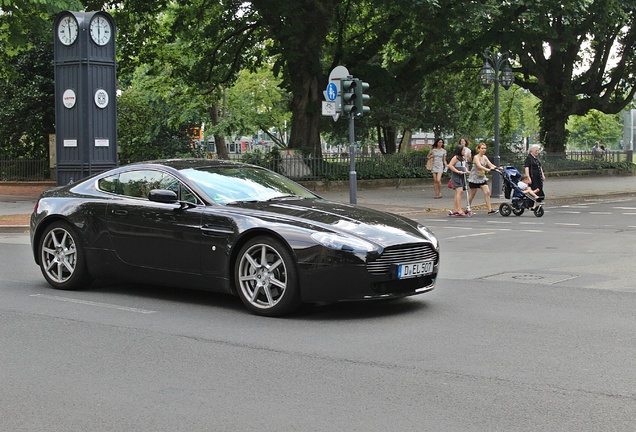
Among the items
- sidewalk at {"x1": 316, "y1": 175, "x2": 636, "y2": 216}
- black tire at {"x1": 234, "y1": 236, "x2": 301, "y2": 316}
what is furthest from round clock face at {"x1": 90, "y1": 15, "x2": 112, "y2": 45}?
black tire at {"x1": 234, "y1": 236, "x2": 301, "y2": 316}

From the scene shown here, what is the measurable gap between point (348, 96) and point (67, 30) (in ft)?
20.9

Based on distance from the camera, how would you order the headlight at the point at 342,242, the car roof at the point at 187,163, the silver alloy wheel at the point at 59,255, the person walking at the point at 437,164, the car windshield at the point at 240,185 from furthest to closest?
the person walking at the point at 437,164 → the silver alloy wheel at the point at 59,255 → the car roof at the point at 187,163 → the car windshield at the point at 240,185 → the headlight at the point at 342,242

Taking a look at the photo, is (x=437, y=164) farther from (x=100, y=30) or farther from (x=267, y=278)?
(x=267, y=278)

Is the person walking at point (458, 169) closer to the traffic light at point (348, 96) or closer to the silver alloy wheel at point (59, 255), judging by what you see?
the traffic light at point (348, 96)

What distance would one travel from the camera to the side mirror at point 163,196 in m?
8.52

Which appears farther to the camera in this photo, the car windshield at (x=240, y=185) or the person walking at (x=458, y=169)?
the person walking at (x=458, y=169)

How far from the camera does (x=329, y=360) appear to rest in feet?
20.6

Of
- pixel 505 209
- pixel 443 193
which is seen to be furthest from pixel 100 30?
pixel 443 193

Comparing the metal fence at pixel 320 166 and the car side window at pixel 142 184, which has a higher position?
the metal fence at pixel 320 166

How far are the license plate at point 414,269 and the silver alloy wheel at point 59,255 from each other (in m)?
3.58

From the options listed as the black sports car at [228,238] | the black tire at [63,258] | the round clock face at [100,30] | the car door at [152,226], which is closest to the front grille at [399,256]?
the black sports car at [228,238]

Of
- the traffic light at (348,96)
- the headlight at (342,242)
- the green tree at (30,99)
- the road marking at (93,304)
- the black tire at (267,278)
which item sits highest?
the green tree at (30,99)

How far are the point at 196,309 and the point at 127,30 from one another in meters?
26.2

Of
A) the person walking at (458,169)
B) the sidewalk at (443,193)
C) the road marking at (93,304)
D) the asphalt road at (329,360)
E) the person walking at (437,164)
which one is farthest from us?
the person walking at (437,164)
